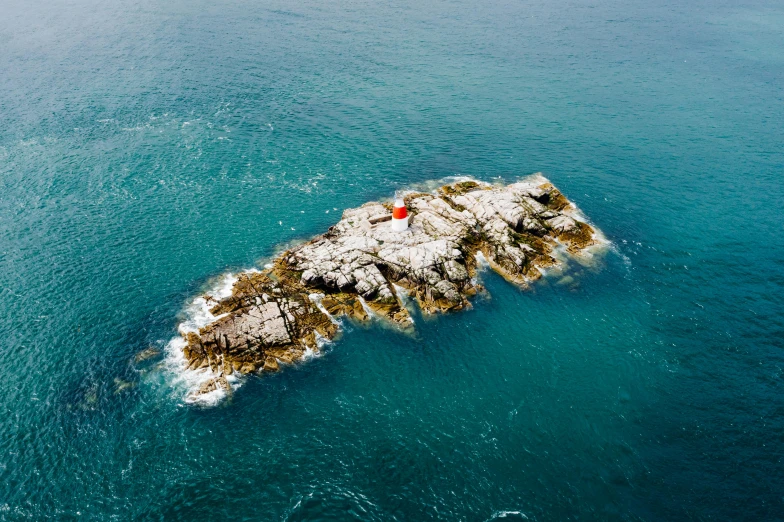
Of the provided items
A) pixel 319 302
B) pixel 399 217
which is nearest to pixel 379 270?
pixel 319 302

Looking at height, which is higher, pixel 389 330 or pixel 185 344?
pixel 389 330

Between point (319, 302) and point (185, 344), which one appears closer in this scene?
point (185, 344)

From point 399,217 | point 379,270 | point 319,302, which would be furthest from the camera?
point 399,217

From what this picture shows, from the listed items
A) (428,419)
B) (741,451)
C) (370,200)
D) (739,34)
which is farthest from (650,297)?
(739,34)

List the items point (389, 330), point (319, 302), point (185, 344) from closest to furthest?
point (185, 344) → point (389, 330) → point (319, 302)

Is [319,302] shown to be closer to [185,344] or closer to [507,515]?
[185,344]

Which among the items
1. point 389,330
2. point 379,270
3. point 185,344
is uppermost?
point 379,270

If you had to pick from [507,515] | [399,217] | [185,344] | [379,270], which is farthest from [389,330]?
[507,515]

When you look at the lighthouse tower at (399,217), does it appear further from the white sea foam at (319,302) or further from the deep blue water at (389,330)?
the white sea foam at (319,302)
